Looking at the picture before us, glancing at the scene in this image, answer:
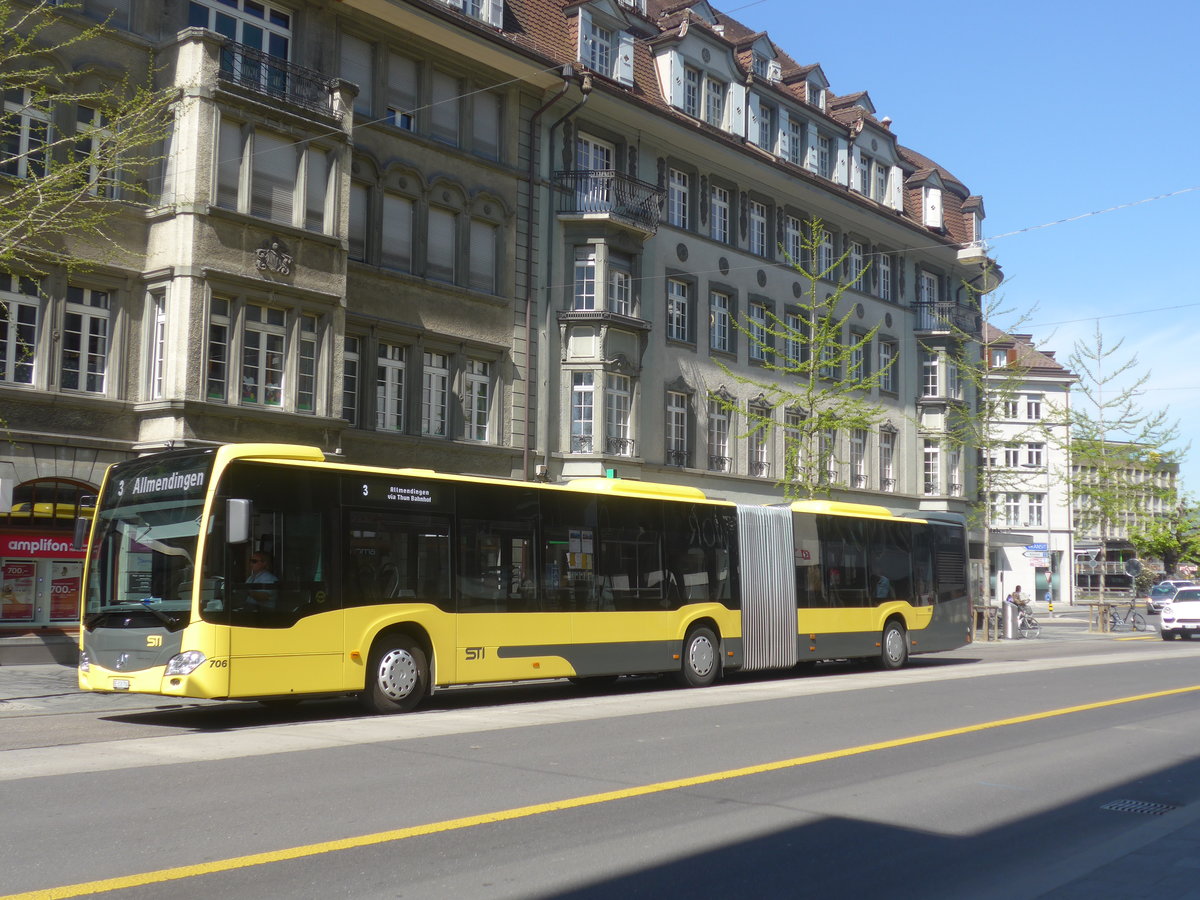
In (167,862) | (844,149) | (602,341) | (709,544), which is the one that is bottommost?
(167,862)

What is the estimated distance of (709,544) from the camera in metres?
20.4

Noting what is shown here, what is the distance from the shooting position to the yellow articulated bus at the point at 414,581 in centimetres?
1359

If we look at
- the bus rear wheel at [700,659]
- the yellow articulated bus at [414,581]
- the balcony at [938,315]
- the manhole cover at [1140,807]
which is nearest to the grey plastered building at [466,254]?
the balcony at [938,315]

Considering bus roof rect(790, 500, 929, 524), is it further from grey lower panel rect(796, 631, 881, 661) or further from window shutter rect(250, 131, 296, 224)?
window shutter rect(250, 131, 296, 224)

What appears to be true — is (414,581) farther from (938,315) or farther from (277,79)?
(938,315)

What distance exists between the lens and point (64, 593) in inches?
862

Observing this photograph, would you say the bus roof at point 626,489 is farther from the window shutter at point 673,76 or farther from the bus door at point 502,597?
the window shutter at point 673,76

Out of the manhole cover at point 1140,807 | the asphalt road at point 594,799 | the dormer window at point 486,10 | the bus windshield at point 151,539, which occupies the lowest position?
the manhole cover at point 1140,807

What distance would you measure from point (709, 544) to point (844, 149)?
87.0ft

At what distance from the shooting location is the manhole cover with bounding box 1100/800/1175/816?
9164mm

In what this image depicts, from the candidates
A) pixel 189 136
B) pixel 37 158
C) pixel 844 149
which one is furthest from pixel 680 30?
pixel 37 158

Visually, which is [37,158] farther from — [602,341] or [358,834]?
[358,834]

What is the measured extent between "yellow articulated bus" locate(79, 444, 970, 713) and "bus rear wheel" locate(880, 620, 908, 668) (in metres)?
1.86

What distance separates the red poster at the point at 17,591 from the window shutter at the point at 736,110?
2380cm
